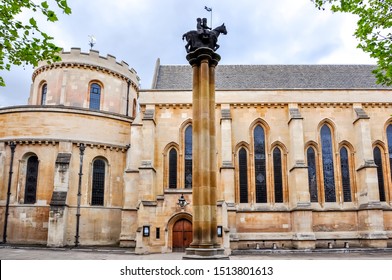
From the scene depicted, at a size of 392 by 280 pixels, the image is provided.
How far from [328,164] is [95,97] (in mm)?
19865

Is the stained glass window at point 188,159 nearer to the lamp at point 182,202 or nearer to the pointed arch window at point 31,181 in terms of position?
the lamp at point 182,202

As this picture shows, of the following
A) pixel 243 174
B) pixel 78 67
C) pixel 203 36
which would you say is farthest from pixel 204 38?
pixel 78 67

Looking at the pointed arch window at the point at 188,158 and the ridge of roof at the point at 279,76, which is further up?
the ridge of roof at the point at 279,76

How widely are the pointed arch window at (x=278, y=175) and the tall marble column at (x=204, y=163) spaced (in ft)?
52.5

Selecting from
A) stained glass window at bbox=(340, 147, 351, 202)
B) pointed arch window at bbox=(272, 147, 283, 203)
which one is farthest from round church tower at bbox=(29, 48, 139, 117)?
stained glass window at bbox=(340, 147, 351, 202)

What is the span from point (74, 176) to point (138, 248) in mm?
7781

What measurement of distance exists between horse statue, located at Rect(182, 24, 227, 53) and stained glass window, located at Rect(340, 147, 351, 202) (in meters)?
18.6

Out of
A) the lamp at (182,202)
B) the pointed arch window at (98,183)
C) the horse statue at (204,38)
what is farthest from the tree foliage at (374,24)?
the pointed arch window at (98,183)

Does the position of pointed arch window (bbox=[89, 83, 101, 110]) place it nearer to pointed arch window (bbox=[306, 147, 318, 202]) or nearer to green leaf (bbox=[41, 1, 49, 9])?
pointed arch window (bbox=[306, 147, 318, 202])

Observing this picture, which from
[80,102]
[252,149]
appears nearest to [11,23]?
[252,149]

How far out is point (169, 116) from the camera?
26.0 m

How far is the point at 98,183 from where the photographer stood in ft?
85.3

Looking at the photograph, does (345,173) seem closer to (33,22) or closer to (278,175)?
(278,175)

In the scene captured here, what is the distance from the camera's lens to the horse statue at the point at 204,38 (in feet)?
35.7
